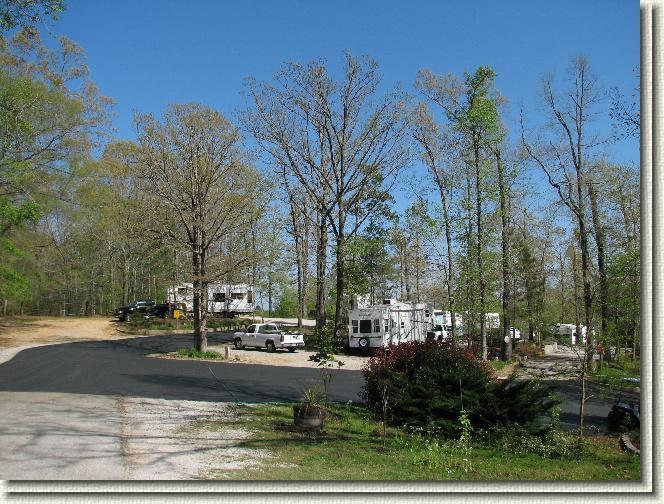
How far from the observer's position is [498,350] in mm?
29562

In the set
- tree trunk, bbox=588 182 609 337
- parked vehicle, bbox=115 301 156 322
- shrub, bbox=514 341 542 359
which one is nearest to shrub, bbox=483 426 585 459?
tree trunk, bbox=588 182 609 337

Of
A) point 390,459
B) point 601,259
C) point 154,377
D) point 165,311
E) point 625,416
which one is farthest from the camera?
point 165,311

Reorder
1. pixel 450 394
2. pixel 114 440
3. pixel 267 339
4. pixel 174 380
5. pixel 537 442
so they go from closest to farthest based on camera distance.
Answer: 1. pixel 114 440
2. pixel 537 442
3. pixel 450 394
4. pixel 174 380
5. pixel 267 339

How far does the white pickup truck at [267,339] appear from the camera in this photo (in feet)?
99.1

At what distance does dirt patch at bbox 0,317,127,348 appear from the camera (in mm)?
31841

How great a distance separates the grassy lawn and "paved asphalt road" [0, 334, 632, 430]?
3277 millimetres

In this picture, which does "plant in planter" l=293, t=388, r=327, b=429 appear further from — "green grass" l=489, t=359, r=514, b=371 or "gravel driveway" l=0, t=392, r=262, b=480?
"green grass" l=489, t=359, r=514, b=371

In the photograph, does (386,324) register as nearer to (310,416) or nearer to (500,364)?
(500,364)

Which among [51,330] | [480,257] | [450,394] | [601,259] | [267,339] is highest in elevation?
[480,257]

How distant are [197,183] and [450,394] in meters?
16.1

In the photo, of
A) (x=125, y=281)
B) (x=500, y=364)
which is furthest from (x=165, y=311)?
(x=500, y=364)

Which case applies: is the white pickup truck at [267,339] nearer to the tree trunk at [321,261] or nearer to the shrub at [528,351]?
the tree trunk at [321,261]

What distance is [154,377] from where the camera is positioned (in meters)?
18.0

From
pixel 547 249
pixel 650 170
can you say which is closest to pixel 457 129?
pixel 547 249
